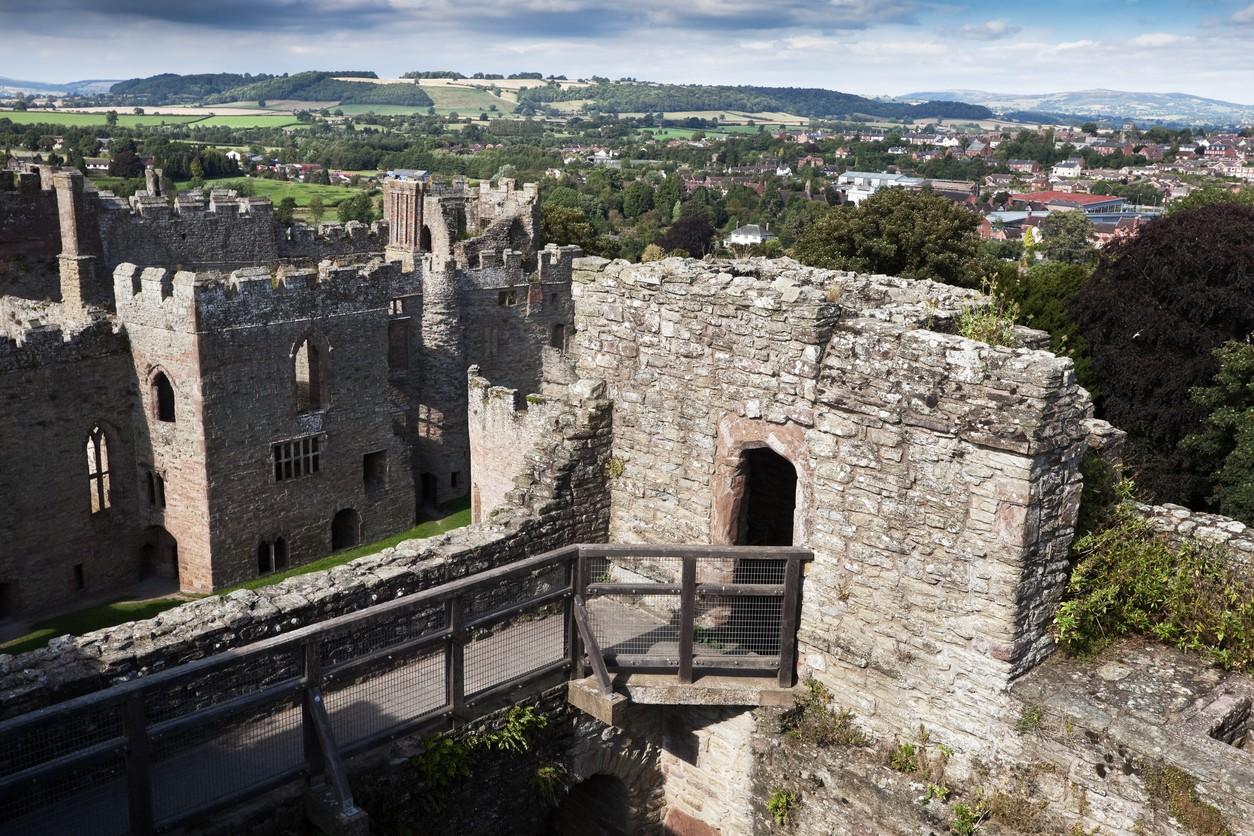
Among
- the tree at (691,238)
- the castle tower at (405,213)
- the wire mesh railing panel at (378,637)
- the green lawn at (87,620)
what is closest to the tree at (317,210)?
the tree at (691,238)

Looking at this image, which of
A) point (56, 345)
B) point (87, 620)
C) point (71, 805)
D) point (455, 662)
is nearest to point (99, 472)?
point (56, 345)

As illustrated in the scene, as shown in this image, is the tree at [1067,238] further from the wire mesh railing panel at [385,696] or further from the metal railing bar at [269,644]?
the wire mesh railing panel at [385,696]

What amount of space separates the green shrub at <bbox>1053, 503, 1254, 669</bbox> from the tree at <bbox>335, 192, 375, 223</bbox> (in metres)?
71.6

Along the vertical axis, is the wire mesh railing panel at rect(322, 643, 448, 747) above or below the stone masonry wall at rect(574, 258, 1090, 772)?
below

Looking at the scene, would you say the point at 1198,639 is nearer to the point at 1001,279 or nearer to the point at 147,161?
the point at 1001,279

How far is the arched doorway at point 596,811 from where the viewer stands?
9.84m

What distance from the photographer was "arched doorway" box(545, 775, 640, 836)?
9.84 meters

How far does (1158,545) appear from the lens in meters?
8.80

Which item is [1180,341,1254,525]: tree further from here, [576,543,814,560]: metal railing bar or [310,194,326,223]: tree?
[310,194,326,223]: tree

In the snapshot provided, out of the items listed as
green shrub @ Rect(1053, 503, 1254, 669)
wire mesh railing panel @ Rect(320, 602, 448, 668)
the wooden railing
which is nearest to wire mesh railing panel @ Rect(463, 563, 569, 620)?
the wooden railing

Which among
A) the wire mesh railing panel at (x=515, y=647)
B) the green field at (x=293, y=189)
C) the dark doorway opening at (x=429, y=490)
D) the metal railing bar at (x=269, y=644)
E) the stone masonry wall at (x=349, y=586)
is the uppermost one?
the metal railing bar at (x=269, y=644)

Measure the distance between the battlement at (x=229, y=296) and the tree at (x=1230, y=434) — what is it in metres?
18.4

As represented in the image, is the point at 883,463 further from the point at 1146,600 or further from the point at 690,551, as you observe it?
the point at 1146,600

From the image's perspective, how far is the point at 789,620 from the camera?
8484 mm
